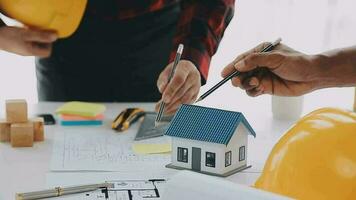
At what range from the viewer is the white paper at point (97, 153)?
1.06 metres

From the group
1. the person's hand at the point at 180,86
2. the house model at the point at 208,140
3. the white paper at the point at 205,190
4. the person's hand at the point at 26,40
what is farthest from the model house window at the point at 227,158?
the person's hand at the point at 26,40

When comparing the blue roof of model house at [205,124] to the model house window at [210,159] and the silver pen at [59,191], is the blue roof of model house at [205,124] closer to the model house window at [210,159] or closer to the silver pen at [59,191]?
the model house window at [210,159]

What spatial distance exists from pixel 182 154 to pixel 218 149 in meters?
0.07

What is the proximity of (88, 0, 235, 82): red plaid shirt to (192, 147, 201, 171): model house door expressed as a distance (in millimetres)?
366

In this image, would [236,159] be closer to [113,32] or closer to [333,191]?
[333,191]

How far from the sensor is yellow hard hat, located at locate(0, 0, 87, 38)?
1.21m

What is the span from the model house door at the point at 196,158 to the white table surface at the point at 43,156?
0.17 feet

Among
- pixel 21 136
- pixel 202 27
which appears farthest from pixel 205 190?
pixel 202 27

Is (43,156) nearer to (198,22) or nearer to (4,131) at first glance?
(4,131)

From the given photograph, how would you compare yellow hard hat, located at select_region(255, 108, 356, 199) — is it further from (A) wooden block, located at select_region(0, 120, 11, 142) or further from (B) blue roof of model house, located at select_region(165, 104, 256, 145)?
(A) wooden block, located at select_region(0, 120, 11, 142)

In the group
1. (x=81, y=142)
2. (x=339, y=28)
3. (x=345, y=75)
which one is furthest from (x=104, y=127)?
(x=339, y=28)

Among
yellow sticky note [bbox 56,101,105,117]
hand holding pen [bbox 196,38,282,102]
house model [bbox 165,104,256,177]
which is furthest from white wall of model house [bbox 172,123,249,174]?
yellow sticky note [bbox 56,101,105,117]

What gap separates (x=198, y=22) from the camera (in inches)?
56.6

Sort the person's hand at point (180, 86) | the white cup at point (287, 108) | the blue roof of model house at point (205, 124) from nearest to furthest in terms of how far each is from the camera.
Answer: the blue roof of model house at point (205, 124) < the person's hand at point (180, 86) < the white cup at point (287, 108)
